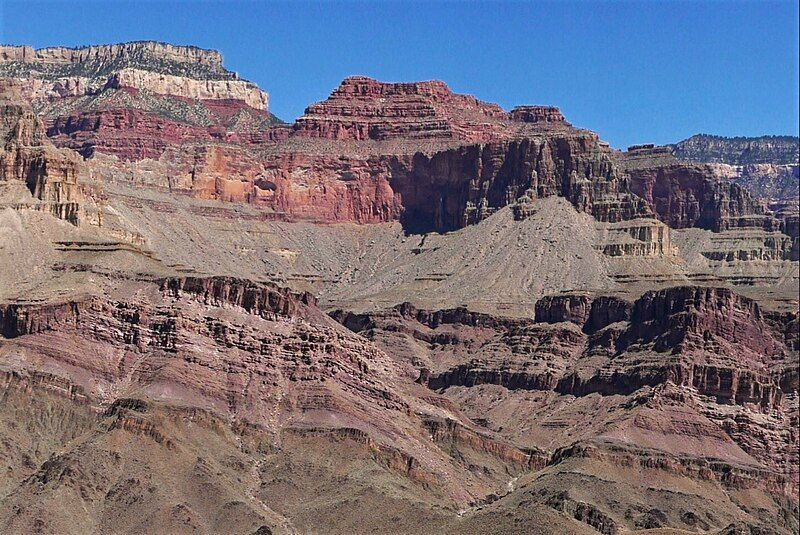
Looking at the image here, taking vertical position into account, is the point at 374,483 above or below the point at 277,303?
below

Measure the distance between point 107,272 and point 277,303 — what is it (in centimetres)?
1382

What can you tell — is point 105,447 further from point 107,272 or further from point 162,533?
point 107,272

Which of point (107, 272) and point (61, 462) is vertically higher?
point (107, 272)

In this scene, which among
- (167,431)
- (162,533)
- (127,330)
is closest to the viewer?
(162,533)

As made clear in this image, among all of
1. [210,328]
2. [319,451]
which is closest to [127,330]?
[210,328]

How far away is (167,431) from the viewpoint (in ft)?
551

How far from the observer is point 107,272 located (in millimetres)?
190375

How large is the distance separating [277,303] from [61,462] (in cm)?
3214

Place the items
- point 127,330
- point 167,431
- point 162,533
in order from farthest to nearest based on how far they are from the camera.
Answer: point 127,330, point 167,431, point 162,533

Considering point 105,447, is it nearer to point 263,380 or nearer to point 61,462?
point 61,462

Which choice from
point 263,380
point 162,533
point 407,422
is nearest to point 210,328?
point 263,380

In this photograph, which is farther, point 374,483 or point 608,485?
point 608,485

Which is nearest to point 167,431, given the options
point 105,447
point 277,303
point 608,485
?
point 105,447

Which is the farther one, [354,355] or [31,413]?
[354,355]
